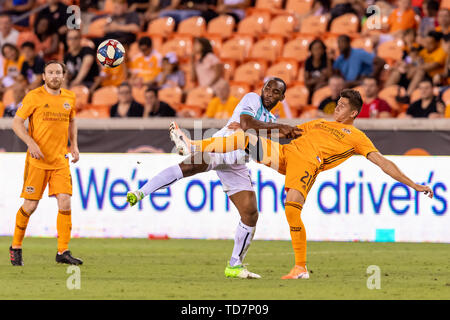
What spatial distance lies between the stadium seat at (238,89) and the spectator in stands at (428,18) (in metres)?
3.25

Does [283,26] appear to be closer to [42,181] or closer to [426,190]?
[42,181]

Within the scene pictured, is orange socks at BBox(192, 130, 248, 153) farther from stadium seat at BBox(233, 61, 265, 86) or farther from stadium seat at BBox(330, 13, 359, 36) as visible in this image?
stadium seat at BBox(330, 13, 359, 36)

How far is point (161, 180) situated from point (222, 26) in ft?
32.8

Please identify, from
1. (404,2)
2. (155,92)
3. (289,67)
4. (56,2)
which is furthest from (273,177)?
(56,2)

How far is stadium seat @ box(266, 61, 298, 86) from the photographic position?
16.7 metres

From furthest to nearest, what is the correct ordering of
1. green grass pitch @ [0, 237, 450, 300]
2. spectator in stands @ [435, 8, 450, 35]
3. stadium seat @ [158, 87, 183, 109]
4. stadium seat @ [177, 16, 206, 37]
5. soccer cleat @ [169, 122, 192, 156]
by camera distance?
stadium seat @ [177, 16, 206, 37] → stadium seat @ [158, 87, 183, 109] → spectator in stands @ [435, 8, 450, 35] → soccer cleat @ [169, 122, 192, 156] → green grass pitch @ [0, 237, 450, 300]

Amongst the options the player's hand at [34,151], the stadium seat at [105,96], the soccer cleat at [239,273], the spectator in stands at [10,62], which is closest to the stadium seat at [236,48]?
the stadium seat at [105,96]

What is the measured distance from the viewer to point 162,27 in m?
18.7

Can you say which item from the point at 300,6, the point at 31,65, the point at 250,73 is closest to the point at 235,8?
the point at 300,6

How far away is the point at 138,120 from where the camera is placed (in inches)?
540

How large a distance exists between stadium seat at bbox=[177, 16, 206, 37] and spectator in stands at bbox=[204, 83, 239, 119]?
11.9ft

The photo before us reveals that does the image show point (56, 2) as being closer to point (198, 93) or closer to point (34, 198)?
point (198, 93)

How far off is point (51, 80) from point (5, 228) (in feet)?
15.6

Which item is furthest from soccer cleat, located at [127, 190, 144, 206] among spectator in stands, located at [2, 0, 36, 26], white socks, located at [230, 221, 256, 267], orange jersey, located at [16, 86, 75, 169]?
spectator in stands, located at [2, 0, 36, 26]
